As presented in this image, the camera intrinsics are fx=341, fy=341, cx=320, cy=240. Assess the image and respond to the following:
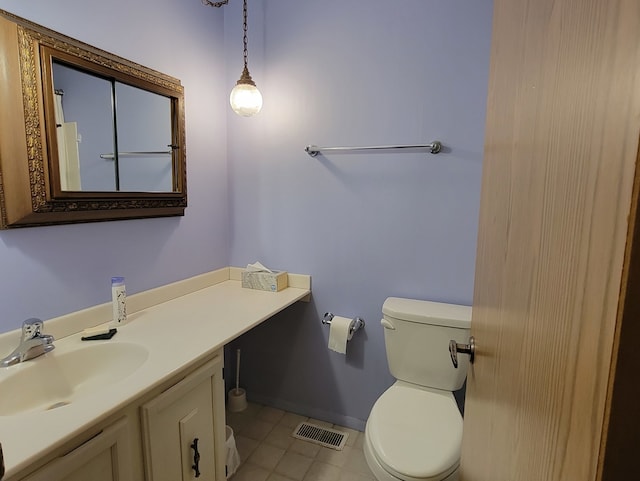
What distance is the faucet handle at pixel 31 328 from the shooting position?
1.09m

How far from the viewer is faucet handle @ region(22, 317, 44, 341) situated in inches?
42.9

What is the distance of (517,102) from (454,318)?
1.10 meters

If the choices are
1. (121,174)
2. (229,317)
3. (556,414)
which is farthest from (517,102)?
(121,174)

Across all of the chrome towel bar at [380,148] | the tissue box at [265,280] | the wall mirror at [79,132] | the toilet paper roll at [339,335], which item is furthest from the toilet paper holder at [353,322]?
the wall mirror at [79,132]

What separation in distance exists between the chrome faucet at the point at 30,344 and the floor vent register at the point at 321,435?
132cm

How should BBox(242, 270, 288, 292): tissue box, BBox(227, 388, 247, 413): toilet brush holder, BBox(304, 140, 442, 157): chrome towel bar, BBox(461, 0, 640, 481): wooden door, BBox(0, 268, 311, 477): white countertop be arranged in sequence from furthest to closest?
BBox(227, 388, 247, 413): toilet brush holder
BBox(242, 270, 288, 292): tissue box
BBox(304, 140, 442, 157): chrome towel bar
BBox(0, 268, 311, 477): white countertop
BBox(461, 0, 640, 481): wooden door

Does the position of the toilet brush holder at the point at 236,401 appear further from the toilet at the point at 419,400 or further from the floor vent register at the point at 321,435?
the toilet at the point at 419,400

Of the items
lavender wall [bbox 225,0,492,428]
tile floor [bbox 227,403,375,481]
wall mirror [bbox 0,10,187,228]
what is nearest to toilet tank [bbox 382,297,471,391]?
lavender wall [bbox 225,0,492,428]

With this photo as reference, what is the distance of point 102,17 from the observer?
4.32 ft

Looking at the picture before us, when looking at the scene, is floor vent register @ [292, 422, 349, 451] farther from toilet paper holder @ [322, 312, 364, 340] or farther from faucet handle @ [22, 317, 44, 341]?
faucet handle @ [22, 317, 44, 341]

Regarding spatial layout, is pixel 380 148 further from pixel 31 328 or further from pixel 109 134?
pixel 31 328

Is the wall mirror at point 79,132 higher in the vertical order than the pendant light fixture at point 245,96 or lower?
lower

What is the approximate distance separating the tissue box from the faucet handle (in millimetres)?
978

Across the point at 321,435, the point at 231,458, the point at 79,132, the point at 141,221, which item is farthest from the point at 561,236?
the point at 321,435
